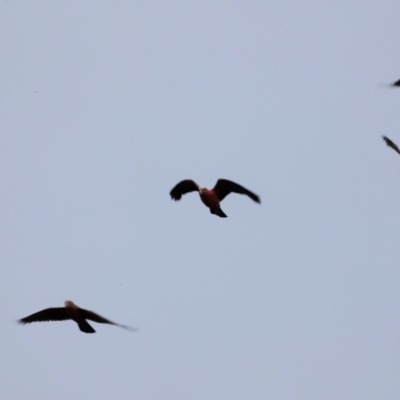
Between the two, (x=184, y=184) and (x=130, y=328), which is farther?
(x=184, y=184)

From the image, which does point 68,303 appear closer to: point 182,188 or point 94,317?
point 94,317

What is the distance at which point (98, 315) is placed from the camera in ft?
72.6

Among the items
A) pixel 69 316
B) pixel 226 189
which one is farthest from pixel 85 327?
pixel 226 189

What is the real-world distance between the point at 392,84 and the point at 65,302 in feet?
32.6

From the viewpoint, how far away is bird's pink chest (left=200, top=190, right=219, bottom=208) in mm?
23236

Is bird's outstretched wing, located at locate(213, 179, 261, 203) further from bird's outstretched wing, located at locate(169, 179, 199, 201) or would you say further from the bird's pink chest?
bird's outstretched wing, located at locate(169, 179, 199, 201)

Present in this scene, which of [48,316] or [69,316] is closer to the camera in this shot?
[69,316]

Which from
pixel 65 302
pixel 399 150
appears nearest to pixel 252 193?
pixel 399 150

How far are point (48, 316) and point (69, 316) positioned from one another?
2.49ft

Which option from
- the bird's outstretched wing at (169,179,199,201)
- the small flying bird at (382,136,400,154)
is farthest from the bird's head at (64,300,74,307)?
the small flying bird at (382,136,400,154)

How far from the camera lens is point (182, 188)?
23.9 m

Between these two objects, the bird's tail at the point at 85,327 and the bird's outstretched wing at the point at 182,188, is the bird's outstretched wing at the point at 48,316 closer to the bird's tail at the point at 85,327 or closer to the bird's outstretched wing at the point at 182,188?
the bird's tail at the point at 85,327

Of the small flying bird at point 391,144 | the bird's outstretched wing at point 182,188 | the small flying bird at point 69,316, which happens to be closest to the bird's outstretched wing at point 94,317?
the small flying bird at point 69,316

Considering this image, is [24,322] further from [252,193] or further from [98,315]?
[252,193]
